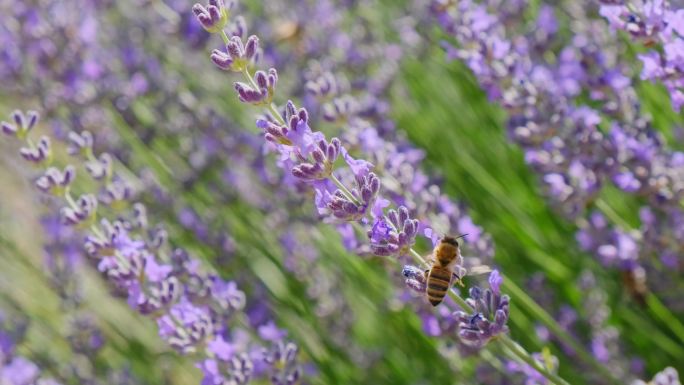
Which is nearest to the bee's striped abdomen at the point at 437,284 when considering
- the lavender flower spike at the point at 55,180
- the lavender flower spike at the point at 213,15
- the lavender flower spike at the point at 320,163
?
the lavender flower spike at the point at 320,163

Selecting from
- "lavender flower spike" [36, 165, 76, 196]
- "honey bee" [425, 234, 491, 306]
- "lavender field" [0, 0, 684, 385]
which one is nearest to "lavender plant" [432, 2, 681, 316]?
"lavender field" [0, 0, 684, 385]

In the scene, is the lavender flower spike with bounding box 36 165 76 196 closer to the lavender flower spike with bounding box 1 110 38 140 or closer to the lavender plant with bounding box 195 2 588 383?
the lavender flower spike with bounding box 1 110 38 140

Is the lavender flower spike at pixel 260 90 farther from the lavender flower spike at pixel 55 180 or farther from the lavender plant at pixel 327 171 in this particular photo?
the lavender flower spike at pixel 55 180

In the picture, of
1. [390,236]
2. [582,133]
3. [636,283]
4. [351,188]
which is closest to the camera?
[390,236]

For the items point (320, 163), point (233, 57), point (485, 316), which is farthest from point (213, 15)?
point (485, 316)

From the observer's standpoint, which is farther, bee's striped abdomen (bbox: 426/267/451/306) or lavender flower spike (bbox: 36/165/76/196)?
lavender flower spike (bbox: 36/165/76/196)

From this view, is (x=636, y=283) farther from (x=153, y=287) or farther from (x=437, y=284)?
(x=153, y=287)

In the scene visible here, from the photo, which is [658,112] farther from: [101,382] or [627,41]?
[101,382]
